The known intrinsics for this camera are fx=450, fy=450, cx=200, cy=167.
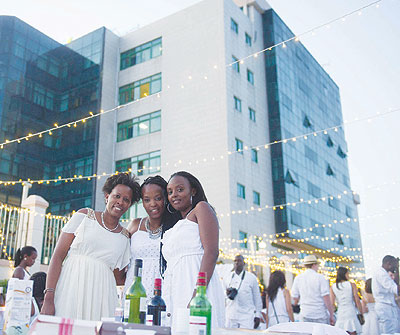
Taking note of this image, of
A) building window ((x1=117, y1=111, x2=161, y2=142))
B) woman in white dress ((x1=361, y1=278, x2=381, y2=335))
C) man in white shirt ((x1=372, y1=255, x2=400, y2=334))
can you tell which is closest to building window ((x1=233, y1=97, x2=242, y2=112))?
building window ((x1=117, y1=111, x2=161, y2=142))

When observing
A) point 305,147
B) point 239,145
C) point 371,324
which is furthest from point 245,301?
point 305,147

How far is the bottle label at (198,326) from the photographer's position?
150 centimetres

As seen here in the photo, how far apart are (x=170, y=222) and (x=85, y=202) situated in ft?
74.5

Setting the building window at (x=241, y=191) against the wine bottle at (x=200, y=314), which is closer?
the wine bottle at (x=200, y=314)

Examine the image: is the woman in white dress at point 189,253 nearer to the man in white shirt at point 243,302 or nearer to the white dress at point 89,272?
the white dress at point 89,272

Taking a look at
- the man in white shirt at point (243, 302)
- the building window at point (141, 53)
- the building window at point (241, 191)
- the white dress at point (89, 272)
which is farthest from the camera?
the building window at point (141, 53)

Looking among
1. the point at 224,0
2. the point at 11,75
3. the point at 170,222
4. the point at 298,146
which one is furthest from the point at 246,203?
the point at 170,222

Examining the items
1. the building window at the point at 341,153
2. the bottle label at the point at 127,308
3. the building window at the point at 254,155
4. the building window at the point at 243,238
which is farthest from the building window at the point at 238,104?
the bottle label at the point at 127,308

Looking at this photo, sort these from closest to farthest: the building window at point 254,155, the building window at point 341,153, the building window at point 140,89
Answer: the building window at point 254,155
the building window at point 140,89
the building window at point 341,153

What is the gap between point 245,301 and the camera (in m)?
7.21

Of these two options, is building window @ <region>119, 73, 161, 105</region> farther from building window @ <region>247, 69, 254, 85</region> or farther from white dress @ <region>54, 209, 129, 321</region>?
white dress @ <region>54, 209, 129, 321</region>

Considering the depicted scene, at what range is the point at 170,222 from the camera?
3389 mm

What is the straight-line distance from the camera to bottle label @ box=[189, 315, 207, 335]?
4.92 ft

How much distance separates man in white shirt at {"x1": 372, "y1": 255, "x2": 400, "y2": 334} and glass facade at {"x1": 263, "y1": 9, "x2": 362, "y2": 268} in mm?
18822
